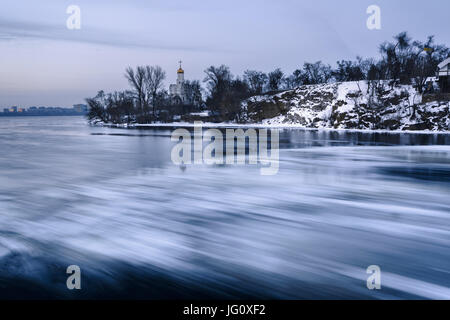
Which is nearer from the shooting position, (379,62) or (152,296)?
(152,296)

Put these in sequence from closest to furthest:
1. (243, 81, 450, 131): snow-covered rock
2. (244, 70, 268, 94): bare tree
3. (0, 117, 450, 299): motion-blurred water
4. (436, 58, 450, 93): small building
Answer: (0, 117, 450, 299): motion-blurred water < (243, 81, 450, 131): snow-covered rock < (436, 58, 450, 93): small building < (244, 70, 268, 94): bare tree

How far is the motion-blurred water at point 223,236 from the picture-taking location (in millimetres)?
3490

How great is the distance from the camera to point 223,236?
4.91 m

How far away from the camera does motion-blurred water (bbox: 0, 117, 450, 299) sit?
3490 millimetres

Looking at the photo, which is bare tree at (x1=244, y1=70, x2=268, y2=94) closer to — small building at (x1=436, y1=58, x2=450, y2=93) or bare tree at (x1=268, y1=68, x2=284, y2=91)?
bare tree at (x1=268, y1=68, x2=284, y2=91)

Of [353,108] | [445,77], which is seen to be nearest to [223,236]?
[353,108]

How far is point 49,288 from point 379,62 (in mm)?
62749

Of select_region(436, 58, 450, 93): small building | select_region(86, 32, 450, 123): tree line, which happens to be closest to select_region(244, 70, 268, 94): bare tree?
select_region(86, 32, 450, 123): tree line

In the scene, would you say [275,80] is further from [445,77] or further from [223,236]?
[223,236]

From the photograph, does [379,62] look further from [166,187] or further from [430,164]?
[166,187]

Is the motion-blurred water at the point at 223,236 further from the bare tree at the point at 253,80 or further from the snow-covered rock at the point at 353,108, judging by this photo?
the bare tree at the point at 253,80

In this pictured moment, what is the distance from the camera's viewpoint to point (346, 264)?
3961 millimetres
